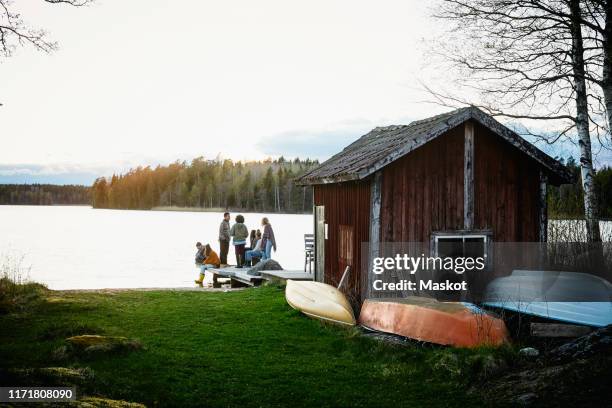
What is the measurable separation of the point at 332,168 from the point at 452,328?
267 inches

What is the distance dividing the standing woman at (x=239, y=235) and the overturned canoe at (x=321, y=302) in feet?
27.8

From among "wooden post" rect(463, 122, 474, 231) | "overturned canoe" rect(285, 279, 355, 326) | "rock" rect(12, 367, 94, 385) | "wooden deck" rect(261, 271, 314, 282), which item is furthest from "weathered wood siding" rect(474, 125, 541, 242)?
"rock" rect(12, 367, 94, 385)

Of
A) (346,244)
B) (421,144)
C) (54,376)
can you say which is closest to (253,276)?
(346,244)

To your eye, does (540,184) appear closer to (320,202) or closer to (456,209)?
(456,209)

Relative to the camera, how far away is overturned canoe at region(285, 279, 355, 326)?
12.4 m

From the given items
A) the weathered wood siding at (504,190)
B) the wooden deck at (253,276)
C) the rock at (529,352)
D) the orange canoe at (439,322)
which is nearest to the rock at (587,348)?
the rock at (529,352)

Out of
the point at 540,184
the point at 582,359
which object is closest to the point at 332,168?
the point at 540,184

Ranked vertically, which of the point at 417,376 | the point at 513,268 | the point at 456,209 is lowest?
the point at 417,376

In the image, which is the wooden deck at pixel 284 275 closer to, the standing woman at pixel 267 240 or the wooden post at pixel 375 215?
the standing woman at pixel 267 240

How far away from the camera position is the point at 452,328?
10375 millimetres

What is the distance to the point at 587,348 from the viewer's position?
8.23 metres

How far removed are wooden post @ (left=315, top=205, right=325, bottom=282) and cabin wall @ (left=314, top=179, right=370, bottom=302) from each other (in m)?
0.29

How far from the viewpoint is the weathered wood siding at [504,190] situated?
1371 cm

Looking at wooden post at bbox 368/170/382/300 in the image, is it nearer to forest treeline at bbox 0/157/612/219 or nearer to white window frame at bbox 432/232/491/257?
white window frame at bbox 432/232/491/257
